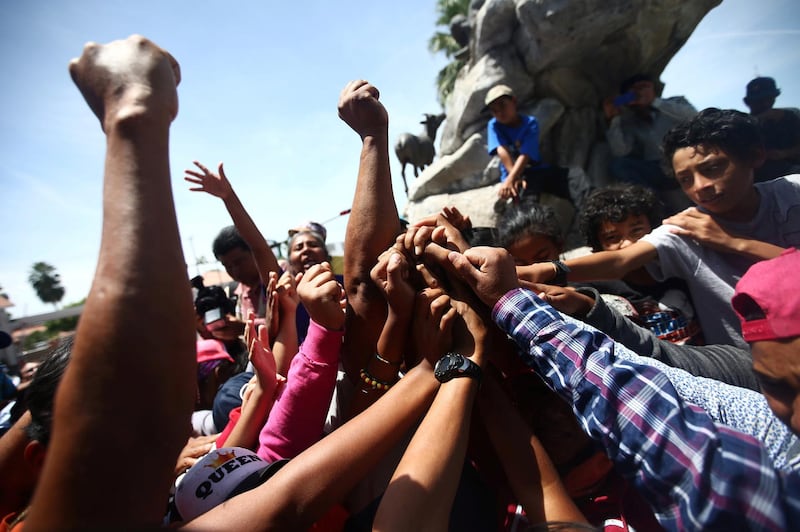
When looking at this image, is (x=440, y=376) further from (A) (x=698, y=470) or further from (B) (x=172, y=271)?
(B) (x=172, y=271)

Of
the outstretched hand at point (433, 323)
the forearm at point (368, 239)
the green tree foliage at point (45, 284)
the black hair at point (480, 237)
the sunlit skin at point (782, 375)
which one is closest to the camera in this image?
the sunlit skin at point (782, 375)

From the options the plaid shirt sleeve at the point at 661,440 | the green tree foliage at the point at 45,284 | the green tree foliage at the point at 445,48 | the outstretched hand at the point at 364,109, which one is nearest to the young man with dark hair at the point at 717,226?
the plaid shirt sleeve at the point at 661,440

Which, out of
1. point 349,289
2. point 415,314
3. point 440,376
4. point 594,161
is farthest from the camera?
point 594,161

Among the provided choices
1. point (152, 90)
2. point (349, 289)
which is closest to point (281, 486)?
point (349, 289)

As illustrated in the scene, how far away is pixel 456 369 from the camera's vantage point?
3.75 ft

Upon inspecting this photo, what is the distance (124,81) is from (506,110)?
4602 mm

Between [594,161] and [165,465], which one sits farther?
[594,161]

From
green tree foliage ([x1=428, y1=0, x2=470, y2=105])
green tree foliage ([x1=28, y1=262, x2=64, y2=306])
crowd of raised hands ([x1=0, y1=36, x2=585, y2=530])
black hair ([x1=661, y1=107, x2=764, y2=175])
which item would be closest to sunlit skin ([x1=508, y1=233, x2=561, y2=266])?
crowd of raised hands ([x1=0, y1=36, x2=585, y2=530])

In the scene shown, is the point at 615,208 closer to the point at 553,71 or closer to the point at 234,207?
the point at 234,207

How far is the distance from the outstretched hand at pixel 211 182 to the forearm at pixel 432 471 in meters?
1.91

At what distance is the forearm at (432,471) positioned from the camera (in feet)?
2.88

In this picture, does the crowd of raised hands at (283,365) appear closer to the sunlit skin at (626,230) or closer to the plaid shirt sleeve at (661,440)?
the plaid shirt sleeve at (661,440)

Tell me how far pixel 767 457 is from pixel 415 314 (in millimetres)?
926

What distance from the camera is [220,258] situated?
328 centimetres
